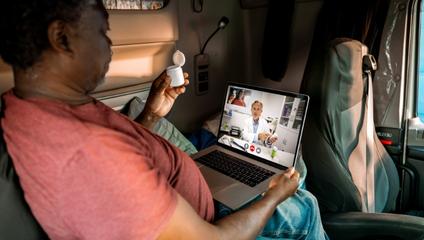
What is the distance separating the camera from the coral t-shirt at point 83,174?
563 mm

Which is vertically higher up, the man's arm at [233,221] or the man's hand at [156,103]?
the man's hand at [156,103]

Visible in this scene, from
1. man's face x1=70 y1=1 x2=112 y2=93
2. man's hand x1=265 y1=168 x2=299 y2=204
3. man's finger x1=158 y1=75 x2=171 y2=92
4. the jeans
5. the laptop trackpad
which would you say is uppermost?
man's face x1=70 y1=1 x2=112 y2=93

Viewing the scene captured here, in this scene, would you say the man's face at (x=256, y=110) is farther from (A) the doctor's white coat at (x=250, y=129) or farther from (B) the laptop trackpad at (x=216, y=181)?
(B) the laptop trackpad at (x=216, y=181)

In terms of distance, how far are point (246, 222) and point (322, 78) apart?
705 mm

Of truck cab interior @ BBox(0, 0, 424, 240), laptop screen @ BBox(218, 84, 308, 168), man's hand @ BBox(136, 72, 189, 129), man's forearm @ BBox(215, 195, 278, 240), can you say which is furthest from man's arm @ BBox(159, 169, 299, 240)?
man's hand @ BBox(136, 72, 189, 129)

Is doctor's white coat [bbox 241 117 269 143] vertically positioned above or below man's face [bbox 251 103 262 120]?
below

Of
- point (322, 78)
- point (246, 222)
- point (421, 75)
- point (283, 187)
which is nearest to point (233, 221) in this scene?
point (246, 222)

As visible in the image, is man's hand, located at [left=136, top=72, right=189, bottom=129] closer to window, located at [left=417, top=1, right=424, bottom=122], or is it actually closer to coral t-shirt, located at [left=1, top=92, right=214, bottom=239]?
coral t-shirt, located at [left=1, top=92, right=214, bottom=239]

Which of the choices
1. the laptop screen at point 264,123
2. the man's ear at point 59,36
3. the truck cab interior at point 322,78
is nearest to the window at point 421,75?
the truck cab interior at point 322,78

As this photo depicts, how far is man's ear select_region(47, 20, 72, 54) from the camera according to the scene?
23.1 inches

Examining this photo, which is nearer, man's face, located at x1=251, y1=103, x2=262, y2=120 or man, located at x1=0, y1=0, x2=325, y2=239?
man, located at x1=0, y1=0, x2=325, y2=239

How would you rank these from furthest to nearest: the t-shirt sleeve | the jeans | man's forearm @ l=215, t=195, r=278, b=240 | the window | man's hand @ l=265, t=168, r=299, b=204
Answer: the window < the jeans < man's hand @ l=265, t=168, r=299, b=204 < man's forearm @ l=215, t=195, r=278, b=240 < the t-shirt sleeve

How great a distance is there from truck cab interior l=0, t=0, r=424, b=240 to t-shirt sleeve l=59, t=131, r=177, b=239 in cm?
17

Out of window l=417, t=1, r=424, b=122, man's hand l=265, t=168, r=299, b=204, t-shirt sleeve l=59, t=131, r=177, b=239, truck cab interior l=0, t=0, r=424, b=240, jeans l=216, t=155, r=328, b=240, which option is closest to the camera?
t-shirt sleeve l=59, t=131, r=177, b=239
